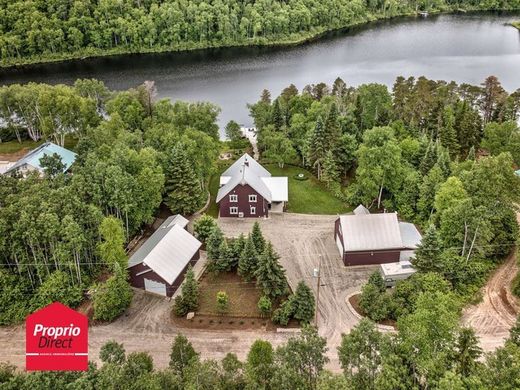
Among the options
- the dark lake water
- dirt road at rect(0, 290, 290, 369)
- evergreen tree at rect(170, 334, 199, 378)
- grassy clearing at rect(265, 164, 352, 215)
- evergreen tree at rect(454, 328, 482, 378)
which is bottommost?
dirt road at rect(0, 290, 290, 369)

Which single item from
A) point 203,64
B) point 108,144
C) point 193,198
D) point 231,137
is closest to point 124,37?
point 203,64

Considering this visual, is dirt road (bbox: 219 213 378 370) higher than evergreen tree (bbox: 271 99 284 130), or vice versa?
evergreen tree (bbox: 271 99 284 130)

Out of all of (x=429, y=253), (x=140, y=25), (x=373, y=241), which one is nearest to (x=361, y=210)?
(x=373, y=241)

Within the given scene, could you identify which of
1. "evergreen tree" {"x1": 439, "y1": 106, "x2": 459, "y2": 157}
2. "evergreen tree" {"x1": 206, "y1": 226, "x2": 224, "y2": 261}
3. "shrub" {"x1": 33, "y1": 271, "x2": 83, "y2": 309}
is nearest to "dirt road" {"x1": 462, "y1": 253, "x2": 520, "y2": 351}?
"evergreen tree" {"x1": 206, "y1": 226, "x2": 224, "y2": 261}

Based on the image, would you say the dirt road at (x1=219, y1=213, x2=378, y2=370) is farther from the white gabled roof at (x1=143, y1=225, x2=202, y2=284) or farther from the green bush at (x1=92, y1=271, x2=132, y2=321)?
the green bush at (x1=92, y1=271, x2=132, y2=321)

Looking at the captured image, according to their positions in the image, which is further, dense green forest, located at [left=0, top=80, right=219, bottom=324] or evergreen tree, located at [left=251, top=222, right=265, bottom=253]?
evergreen tree, located at [left=251, top=222, right=265, bottom=253]

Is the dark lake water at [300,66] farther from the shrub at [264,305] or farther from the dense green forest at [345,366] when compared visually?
the dense green forest at [345,366]

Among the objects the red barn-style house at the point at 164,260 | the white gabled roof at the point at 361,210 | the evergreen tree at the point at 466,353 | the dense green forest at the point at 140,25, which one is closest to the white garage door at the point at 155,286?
the red barn-style house at the point at 164,260

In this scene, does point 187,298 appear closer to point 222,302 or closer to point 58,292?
point 222,302
